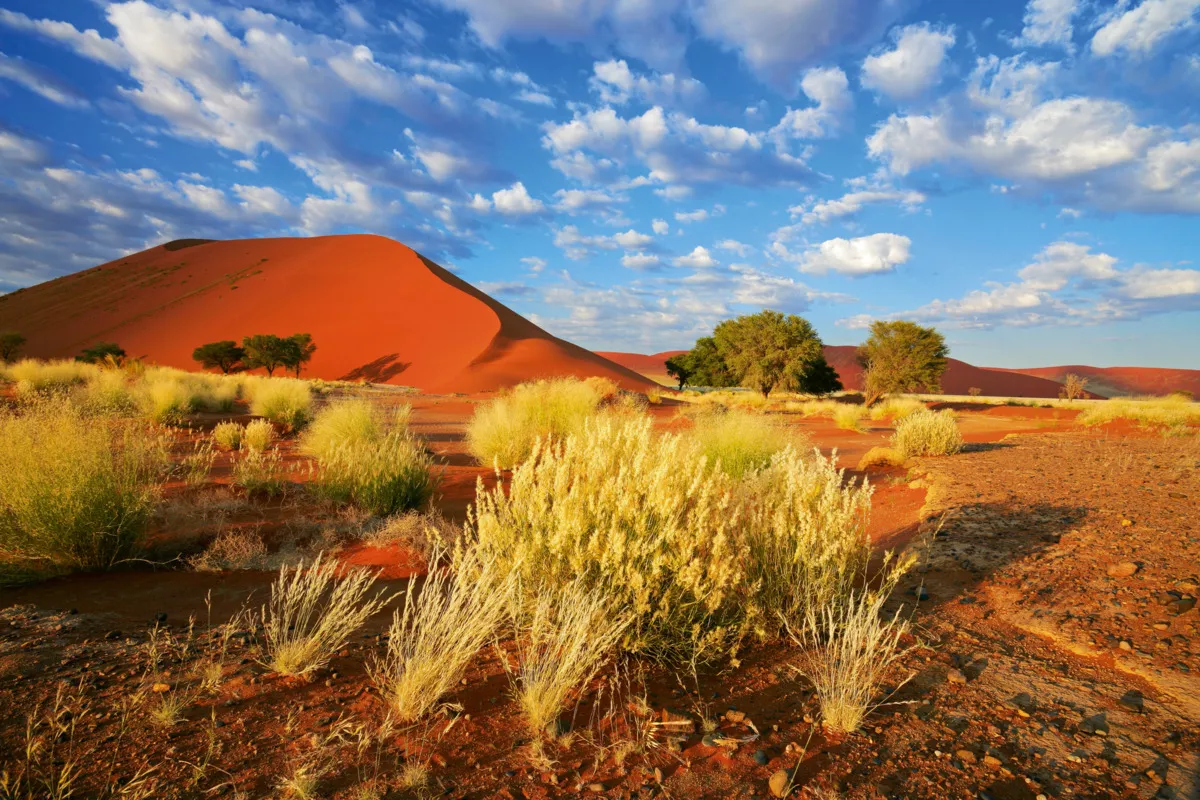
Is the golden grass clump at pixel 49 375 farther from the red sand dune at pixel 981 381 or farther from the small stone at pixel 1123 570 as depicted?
the red sand dune at pixel 981 381

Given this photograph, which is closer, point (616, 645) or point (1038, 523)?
point (616, 645)

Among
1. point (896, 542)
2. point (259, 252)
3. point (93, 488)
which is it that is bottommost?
point (896, 542)

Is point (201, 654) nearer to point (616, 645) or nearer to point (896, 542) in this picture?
point (616, 645)

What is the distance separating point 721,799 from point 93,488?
4.96 metres

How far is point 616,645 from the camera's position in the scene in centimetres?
292

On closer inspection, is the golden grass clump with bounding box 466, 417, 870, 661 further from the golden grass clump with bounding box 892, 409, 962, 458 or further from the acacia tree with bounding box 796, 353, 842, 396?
the acacia tree with bounding box 796, 353, 842, 396

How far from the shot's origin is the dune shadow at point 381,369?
45.1 m

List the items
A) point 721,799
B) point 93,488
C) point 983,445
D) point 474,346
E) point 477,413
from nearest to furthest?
point 721,799 < point 93,488 < point 477,413 < point 983,445 < point 474,346

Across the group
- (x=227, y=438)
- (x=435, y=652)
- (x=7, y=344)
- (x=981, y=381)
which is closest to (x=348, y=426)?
(x=227, y=438)

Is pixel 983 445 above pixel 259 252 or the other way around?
the other way around

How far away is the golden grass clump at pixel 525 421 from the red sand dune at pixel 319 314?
27.9 m

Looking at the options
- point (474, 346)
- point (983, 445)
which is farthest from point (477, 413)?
point (474, 346)

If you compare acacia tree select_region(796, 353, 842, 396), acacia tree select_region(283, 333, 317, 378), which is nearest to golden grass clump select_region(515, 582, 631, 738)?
acacia tree select_region(796, 353, 842, 396)

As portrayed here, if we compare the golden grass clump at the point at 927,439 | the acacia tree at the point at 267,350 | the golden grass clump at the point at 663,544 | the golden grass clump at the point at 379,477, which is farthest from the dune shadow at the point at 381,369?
the golden grass clump at the point at 663,544
